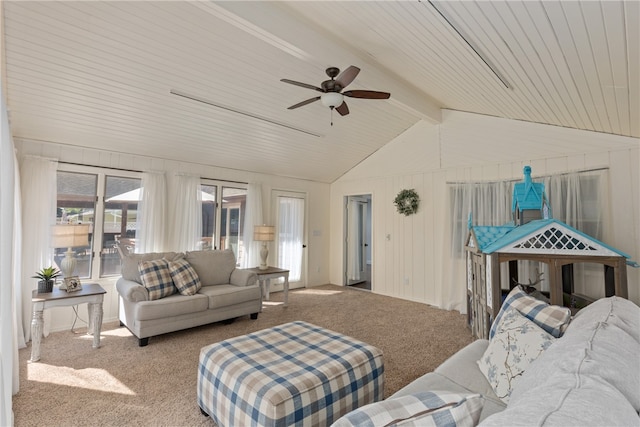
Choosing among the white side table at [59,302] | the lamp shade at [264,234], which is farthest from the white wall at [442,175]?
the white side table at [59,302]

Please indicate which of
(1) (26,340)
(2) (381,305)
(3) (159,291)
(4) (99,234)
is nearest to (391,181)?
(2) (381,305)

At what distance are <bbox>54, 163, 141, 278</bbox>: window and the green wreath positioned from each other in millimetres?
4294

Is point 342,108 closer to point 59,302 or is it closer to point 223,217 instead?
point 223,217

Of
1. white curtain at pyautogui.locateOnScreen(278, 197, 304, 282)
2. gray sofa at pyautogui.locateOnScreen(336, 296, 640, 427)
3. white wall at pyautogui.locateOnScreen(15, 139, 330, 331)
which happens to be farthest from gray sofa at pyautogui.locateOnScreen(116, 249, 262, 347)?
gray sofa at pyautogui.locateOnScreen(336, 296, 640, 427)

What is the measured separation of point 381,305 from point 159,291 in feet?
11.0

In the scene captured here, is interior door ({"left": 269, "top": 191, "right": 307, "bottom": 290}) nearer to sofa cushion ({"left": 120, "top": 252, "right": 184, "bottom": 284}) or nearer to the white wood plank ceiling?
the white wood plank ceiling

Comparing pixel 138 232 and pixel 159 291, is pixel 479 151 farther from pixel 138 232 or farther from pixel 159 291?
pixel 138 232

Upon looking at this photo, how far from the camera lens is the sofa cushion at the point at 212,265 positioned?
4.23 meters

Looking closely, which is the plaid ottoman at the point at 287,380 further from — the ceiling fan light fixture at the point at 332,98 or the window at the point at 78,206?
the window at the point at 78,206

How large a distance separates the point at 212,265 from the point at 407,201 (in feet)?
11.4

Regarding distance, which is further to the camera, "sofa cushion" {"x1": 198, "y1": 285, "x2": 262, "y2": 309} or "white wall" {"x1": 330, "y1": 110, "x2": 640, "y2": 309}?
"sofa cushion" {"x1": 198, "y1": 285, "x2": 262, "y2": 309}

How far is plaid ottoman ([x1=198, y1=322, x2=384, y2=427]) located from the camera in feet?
5.34

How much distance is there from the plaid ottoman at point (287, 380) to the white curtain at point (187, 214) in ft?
9.74

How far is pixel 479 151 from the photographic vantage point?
4.73 meters
